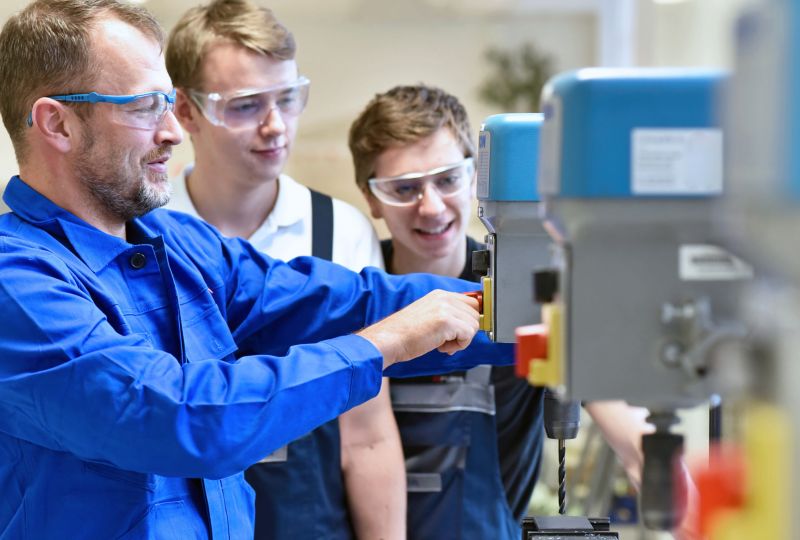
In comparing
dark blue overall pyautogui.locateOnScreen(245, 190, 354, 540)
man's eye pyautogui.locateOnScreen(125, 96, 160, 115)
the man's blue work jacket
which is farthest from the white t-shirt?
man's eye pyautogui.locateOnScreen(125, 96, 160, 115)

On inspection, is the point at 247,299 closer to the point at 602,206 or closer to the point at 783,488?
the point at 602,206

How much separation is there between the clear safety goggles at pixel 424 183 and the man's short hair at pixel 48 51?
0.64 meters

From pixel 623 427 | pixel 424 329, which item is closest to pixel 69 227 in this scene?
pixel 424 329

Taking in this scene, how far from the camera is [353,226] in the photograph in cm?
222

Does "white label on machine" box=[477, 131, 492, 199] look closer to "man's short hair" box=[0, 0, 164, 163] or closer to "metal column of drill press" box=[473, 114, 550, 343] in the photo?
"metal column of drill press" box=[473, 114, 550, 343]

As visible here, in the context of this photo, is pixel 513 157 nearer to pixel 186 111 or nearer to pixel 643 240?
pixel 643 240

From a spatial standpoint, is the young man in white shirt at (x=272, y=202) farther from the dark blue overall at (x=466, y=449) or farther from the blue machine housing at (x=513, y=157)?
the blue machine housing at (x=513, y=157)

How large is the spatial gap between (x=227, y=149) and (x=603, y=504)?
2281 mm

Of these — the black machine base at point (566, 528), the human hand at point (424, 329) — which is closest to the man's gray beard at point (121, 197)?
the human hand at point (424, 329)

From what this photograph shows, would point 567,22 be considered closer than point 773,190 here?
No

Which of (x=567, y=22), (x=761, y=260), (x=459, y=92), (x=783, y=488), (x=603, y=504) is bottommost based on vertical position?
(x=603, y=504)

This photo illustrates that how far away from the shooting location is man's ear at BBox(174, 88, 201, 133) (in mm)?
2234

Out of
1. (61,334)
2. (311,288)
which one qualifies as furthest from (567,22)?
(61,334)

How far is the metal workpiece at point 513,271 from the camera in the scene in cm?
150
